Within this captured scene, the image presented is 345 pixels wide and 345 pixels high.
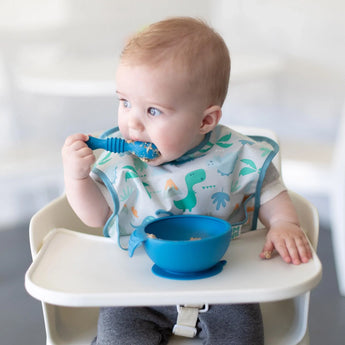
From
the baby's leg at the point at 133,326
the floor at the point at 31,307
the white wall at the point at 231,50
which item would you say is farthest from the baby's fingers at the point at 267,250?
the white wall at the point at 231,50

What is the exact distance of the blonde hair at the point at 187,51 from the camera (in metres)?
1.02

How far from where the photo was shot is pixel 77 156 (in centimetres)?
103

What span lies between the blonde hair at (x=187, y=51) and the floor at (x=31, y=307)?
107 centimetres

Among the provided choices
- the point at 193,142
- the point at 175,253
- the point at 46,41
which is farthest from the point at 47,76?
the point at 175,253

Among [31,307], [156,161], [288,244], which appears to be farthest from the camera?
[31,307]

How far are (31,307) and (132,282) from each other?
1.26 m

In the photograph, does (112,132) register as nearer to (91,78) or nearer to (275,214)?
(275,214)

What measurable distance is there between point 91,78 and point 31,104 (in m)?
0.71

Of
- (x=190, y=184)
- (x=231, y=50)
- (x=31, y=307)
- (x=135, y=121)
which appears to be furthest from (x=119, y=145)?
(x=231, y=50)

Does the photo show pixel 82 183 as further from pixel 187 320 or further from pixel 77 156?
pixel 187 320

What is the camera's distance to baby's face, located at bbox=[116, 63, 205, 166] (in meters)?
1.02

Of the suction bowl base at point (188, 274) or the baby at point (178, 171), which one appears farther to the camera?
the baby at point (178, 171)

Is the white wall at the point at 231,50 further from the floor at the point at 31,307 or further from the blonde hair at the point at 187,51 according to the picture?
the blonde hair at the point at 187,51

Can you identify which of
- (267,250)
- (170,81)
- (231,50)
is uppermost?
(170,81)
